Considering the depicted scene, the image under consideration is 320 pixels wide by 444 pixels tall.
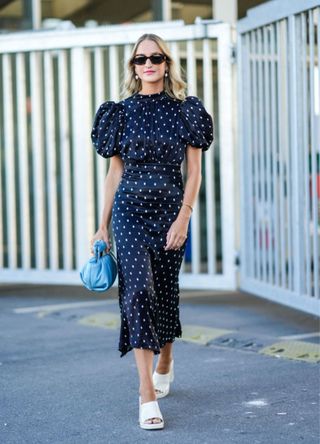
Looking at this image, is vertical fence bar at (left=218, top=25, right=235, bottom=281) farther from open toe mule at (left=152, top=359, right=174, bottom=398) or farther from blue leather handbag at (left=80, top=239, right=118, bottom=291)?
blue leather handbag at (left=80, top=239, right=118, bottom=291)

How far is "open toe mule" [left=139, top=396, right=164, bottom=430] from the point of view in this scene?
15.5ft

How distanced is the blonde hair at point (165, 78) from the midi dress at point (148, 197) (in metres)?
0.06

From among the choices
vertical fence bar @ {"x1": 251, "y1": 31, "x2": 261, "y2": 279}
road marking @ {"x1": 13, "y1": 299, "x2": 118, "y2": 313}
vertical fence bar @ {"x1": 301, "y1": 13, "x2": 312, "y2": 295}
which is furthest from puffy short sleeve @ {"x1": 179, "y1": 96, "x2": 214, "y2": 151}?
road marking @ {"x1": 13, "y1": 299, "x2": 118, "y2": 313}

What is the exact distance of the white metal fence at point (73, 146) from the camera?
26.4 feet

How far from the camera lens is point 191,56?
810 cm

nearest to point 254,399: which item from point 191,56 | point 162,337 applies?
point 162,337

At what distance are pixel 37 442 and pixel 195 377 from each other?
55.2 inches

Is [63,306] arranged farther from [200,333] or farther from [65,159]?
[200,333]

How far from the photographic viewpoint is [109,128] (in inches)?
200

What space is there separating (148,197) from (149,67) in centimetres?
61

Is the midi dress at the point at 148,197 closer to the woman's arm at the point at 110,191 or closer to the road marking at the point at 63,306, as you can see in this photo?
the woman's arm at the point at 110,191

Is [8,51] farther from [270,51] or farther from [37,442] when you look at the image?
[37,442]

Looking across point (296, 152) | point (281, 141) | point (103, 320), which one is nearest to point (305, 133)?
point (296, 152)

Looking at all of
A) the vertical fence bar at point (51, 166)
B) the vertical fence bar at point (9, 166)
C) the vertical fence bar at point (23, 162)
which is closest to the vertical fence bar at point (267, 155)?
the vertical fence bar at point (51, 166)
